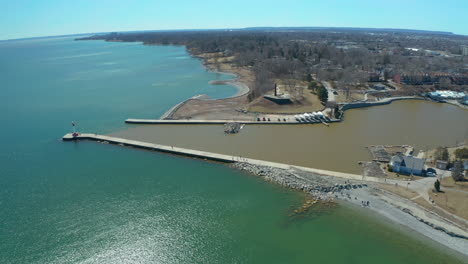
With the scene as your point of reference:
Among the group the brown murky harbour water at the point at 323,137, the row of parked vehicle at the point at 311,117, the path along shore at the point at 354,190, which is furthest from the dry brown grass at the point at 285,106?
the path along shore at the point at 354,190

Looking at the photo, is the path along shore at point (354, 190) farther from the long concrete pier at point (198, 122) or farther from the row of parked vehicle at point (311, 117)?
the row of parked vehicle at point (311, 117)

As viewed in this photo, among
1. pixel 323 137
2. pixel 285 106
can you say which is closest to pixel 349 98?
pixel 285 106

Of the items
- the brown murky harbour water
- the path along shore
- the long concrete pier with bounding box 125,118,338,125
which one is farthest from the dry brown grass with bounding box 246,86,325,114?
the path along shore

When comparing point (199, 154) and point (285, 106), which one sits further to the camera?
point (285, 106)

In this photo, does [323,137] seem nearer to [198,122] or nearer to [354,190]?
[354,190]

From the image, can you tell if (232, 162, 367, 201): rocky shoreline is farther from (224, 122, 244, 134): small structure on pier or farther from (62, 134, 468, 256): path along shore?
(224, 122, 244, 134): small structure on pier
